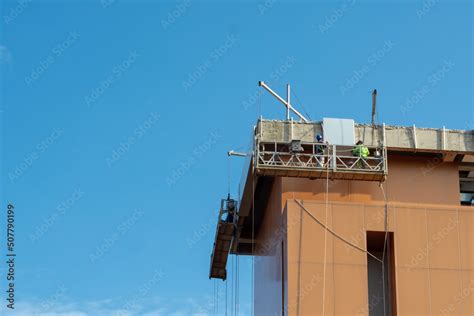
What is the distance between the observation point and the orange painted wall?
1679 inches

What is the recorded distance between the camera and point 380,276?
148ft

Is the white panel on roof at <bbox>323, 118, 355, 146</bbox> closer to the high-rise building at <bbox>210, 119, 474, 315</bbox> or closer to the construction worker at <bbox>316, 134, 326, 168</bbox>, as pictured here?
the high-rise building at <bbox>210, 119, 474, 315</bbox>

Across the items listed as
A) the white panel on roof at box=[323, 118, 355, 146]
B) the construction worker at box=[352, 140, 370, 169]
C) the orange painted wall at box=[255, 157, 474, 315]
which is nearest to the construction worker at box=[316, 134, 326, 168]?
the white panel on roof at box=[323, 118, 355, 146]

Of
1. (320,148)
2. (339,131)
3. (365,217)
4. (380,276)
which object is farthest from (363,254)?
(339,131)

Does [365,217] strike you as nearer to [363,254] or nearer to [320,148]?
[363,254]

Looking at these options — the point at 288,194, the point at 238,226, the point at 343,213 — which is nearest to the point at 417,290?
the point at 343,213

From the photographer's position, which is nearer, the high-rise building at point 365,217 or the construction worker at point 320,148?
the high-rise building at point 365,217

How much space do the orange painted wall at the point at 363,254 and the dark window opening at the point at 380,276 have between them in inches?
21.6

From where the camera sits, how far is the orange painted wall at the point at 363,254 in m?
42.7

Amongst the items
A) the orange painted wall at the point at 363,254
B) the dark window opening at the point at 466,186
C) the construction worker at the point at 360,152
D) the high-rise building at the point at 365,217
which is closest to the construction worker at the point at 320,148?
the high-rise building at the point at 365,217

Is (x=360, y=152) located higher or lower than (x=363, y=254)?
higher

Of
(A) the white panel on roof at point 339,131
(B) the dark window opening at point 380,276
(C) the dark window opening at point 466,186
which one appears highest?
(A) the white panel on roof at point 339,131

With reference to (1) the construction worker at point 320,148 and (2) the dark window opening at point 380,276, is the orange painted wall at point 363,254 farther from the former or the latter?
(1) the construction worker at point 320,148

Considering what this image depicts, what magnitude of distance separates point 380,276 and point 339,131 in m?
7.62
